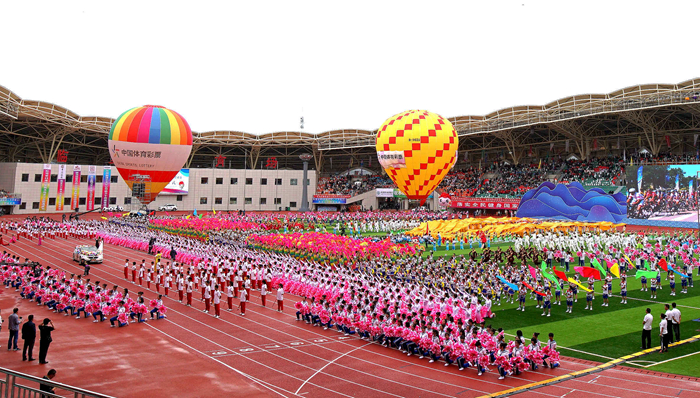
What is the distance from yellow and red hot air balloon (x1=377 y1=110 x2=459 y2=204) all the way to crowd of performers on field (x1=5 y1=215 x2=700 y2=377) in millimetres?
7890

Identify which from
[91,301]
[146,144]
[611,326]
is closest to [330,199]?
[146,144]

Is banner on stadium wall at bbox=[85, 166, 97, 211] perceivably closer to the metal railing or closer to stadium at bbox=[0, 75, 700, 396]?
stadium at bbox=[0, 75, 700, 396]

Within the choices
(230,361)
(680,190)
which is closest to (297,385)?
(230,361)

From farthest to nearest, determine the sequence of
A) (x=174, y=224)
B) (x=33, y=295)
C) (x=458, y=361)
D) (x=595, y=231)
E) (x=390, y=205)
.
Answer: (x=390, y=205) < (x=174, y=224) < (x=595, y=231) < (x=33, y=295) < (x=458, y=361)

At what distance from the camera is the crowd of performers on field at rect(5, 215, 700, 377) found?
12.2 metres

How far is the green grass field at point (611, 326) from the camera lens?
12.5m

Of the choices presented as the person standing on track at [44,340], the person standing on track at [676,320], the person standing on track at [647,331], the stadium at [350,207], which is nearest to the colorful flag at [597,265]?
the stadium at [350,207]

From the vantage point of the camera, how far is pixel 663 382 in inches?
420

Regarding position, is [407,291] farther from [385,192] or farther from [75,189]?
[75,189]

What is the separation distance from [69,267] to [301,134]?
4578 centimetres

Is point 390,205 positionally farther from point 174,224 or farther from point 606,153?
point 174,224

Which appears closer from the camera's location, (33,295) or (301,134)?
(33,295)

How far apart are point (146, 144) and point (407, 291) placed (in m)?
19.2

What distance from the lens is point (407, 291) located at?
1708 centimetres
